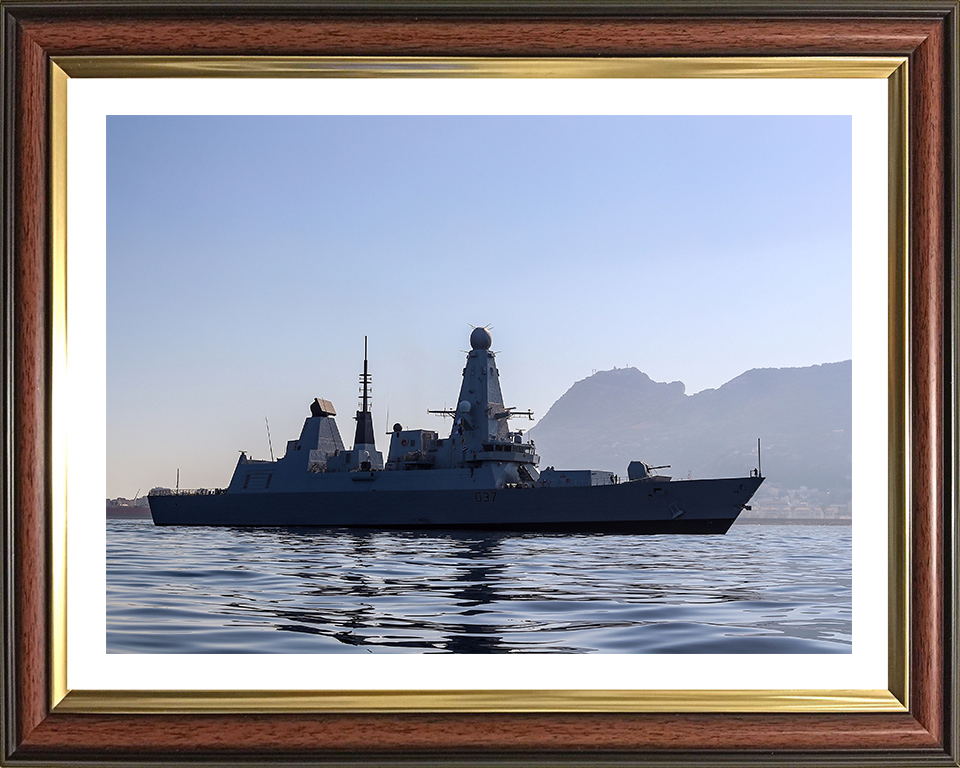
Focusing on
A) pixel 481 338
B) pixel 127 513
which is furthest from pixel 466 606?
pixel 481 338

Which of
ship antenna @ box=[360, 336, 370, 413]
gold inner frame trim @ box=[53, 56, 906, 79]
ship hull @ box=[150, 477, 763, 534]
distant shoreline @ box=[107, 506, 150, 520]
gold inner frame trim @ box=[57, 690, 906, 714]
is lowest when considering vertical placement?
ship hull @ box=[150, 477, 763, 534]

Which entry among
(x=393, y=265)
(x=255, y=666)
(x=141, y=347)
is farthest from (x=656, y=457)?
(x=255, y=666)

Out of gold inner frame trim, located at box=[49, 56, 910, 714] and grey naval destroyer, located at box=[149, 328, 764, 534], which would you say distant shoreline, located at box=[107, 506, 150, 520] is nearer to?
gold inner frame trim, located at box=[49, 56, 910, 714]

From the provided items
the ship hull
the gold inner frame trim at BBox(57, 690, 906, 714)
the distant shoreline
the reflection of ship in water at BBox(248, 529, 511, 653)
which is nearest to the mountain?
the gold inner frame trim at BBox(57, 690, 906, 714)

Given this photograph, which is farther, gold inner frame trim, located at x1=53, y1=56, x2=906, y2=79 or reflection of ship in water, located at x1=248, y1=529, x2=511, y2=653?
reflection of ship in water, located at x1=248, y1=529, x2=511, y2=653

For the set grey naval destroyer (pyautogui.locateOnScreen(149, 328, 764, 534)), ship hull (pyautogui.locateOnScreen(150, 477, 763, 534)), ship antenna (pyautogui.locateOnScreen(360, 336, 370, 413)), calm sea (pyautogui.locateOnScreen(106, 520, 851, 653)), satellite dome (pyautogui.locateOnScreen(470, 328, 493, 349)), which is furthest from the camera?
grey naval destroyer (pyautogui.locateOnScreen(149, 328, 764, 534))

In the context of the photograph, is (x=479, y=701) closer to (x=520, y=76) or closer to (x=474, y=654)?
(x=474, y=654)

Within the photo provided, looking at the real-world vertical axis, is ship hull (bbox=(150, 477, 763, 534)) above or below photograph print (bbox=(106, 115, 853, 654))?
below
